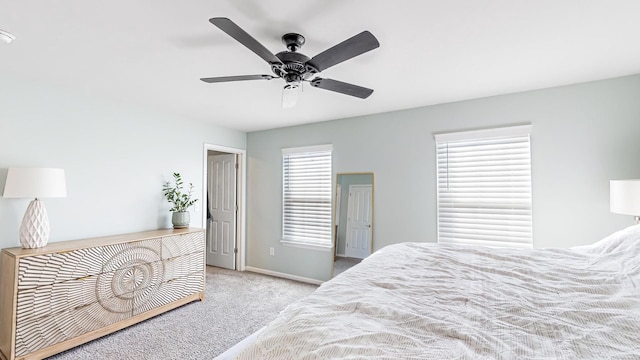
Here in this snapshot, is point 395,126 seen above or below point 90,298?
above

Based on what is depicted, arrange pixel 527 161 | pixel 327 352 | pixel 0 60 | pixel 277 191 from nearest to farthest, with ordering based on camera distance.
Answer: pixel 327 352, pixel 0 60, pixel 527 161, pixel 277 191

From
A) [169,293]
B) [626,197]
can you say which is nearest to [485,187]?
[626,197]

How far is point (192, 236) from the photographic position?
3.26 meters

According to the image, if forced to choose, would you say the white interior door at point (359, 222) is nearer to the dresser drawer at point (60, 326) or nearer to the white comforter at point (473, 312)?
the white comforter at point (473, 312)

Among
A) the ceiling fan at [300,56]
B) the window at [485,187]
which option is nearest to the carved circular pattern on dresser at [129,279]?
the ceiling fan at [300,56]

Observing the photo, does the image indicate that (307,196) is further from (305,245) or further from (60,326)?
(60,326)

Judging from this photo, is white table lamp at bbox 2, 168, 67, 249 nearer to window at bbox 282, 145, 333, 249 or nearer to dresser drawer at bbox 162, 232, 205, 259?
dresser drawer at bbox 162, 232, 205, 259

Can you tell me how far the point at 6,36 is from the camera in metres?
1.74

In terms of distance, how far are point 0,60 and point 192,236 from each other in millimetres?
2174

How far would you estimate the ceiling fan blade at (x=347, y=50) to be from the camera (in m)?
1.37

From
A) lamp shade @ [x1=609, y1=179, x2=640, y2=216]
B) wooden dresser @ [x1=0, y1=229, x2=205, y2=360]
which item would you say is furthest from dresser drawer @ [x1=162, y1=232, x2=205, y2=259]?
lamp shade @ [x1=609, y1=179, x2=640, y2=216]

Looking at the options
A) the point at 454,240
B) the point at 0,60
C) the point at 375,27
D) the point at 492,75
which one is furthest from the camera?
the point at 454,240

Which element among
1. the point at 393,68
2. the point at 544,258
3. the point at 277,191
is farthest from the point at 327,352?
the point at 277,191

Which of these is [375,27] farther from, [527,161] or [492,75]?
[527,161]
